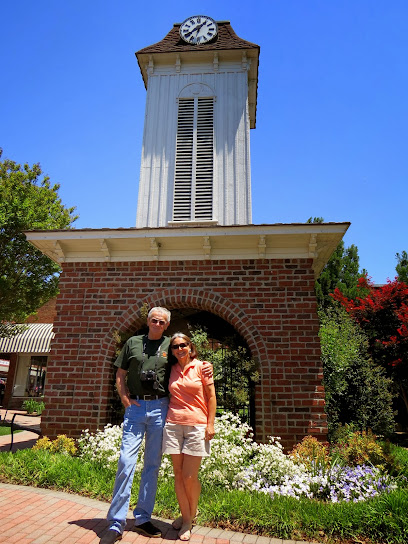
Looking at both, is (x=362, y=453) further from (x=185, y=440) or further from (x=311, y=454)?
(x=185, y=440)

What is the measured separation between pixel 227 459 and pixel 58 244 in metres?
4.57

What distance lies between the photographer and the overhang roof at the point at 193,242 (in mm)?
6465

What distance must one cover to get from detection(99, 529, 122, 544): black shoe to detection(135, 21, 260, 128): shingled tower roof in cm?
1072

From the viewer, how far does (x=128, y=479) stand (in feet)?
10.6

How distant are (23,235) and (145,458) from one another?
1158cm

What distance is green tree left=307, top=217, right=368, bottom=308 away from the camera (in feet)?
56.7

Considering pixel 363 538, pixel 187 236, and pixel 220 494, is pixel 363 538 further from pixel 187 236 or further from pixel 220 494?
pixel 187 236

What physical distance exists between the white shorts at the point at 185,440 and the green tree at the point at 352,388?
16.2 feet

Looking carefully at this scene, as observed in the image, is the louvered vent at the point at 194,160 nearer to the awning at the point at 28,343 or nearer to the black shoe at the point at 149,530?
the black shoe at the point at 149,530

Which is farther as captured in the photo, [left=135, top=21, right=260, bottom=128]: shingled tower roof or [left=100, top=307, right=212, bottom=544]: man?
[left=135, top=21, right=260, bottom=128]: shingled tower roof

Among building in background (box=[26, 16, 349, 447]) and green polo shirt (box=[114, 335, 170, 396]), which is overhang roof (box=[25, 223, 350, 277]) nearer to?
building in background (box=[26, 16, 349, 447])

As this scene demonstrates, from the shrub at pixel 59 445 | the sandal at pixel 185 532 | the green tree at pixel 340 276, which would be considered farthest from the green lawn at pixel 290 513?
the green tree at pixel 340 276

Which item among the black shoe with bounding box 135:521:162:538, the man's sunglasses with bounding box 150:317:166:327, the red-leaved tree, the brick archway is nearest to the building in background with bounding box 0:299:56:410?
the brick archway

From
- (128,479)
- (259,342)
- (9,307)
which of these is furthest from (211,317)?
(9,307)
